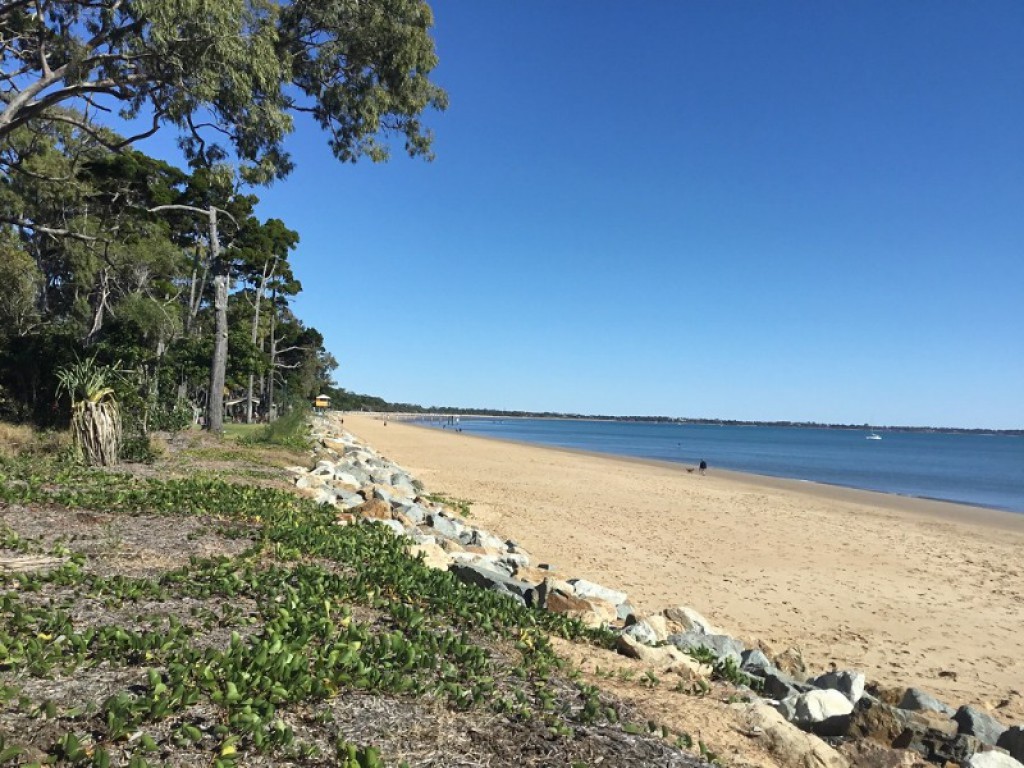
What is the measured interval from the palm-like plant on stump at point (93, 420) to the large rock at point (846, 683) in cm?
1007

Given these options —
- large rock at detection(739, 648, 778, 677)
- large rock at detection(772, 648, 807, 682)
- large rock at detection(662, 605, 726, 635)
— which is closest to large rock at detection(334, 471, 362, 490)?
large rock at detection(662, 605, 726, 635)

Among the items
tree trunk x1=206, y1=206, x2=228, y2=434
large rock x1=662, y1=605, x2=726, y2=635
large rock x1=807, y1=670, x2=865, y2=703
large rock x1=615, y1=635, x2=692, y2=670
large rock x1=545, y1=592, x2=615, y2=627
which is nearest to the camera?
large rock x1=615, y1=635, x2=692, y2=670

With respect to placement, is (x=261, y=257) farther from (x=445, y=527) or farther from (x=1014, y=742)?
(x=1014, y=742)

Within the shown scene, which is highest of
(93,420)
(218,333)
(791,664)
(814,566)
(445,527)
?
(218,333)

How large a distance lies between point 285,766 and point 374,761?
1.16 feet

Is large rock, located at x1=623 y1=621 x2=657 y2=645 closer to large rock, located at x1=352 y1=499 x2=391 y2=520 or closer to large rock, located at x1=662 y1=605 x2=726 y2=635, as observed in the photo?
large rock, located at x1=662 y1=605 x2=726 y2=635

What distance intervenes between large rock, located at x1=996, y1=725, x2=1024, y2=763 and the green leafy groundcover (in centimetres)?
250

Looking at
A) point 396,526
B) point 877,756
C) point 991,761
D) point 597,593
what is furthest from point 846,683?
point 396,526

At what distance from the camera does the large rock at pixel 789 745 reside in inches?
135

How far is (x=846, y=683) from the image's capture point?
200 inches

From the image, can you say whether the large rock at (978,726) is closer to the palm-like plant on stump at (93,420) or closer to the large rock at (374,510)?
the large rock at (374,510)

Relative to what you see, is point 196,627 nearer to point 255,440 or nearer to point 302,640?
point 302,640

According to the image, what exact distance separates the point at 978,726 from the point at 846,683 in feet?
3.07

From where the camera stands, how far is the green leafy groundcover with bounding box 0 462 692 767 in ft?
8.82
